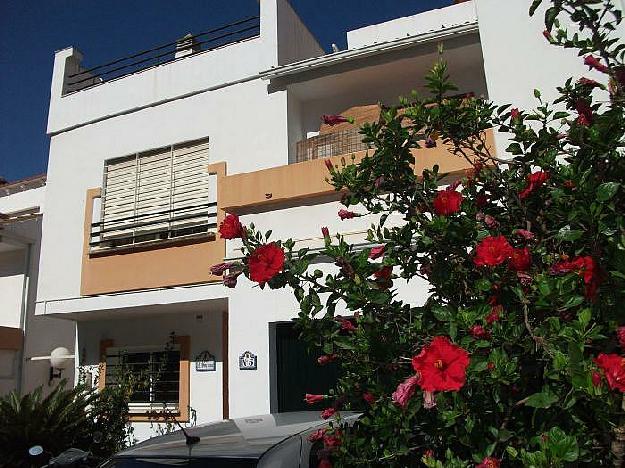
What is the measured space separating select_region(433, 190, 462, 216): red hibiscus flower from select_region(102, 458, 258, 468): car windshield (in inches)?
66.1

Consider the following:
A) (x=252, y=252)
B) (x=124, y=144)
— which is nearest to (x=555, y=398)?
(x=252, y=252)

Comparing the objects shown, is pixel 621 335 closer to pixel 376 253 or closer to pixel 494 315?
pixel 494 315

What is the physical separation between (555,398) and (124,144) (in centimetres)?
1057

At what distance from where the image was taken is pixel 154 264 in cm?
984

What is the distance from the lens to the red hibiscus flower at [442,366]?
189 centimetres

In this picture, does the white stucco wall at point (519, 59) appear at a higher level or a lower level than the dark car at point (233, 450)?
higher

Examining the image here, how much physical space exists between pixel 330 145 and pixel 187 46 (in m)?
4.20

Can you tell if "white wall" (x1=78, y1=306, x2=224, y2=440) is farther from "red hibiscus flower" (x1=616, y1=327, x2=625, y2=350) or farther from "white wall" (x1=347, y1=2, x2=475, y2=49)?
"red hibiscus flower" (x1=616, y1=327, x2=625, y2=350)

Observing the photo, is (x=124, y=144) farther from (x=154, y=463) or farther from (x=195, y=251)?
(x=154, y=463)

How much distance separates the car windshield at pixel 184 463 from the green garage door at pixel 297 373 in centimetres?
436

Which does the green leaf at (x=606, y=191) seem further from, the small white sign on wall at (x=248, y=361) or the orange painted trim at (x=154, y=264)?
the orange painted trim at (x=154, y=264)

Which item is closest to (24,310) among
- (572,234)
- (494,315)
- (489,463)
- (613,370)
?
(494,315)

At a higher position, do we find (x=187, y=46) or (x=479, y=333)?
(x=187, y=46)

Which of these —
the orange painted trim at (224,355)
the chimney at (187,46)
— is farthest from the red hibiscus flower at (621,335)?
the chimney at (187,46)
